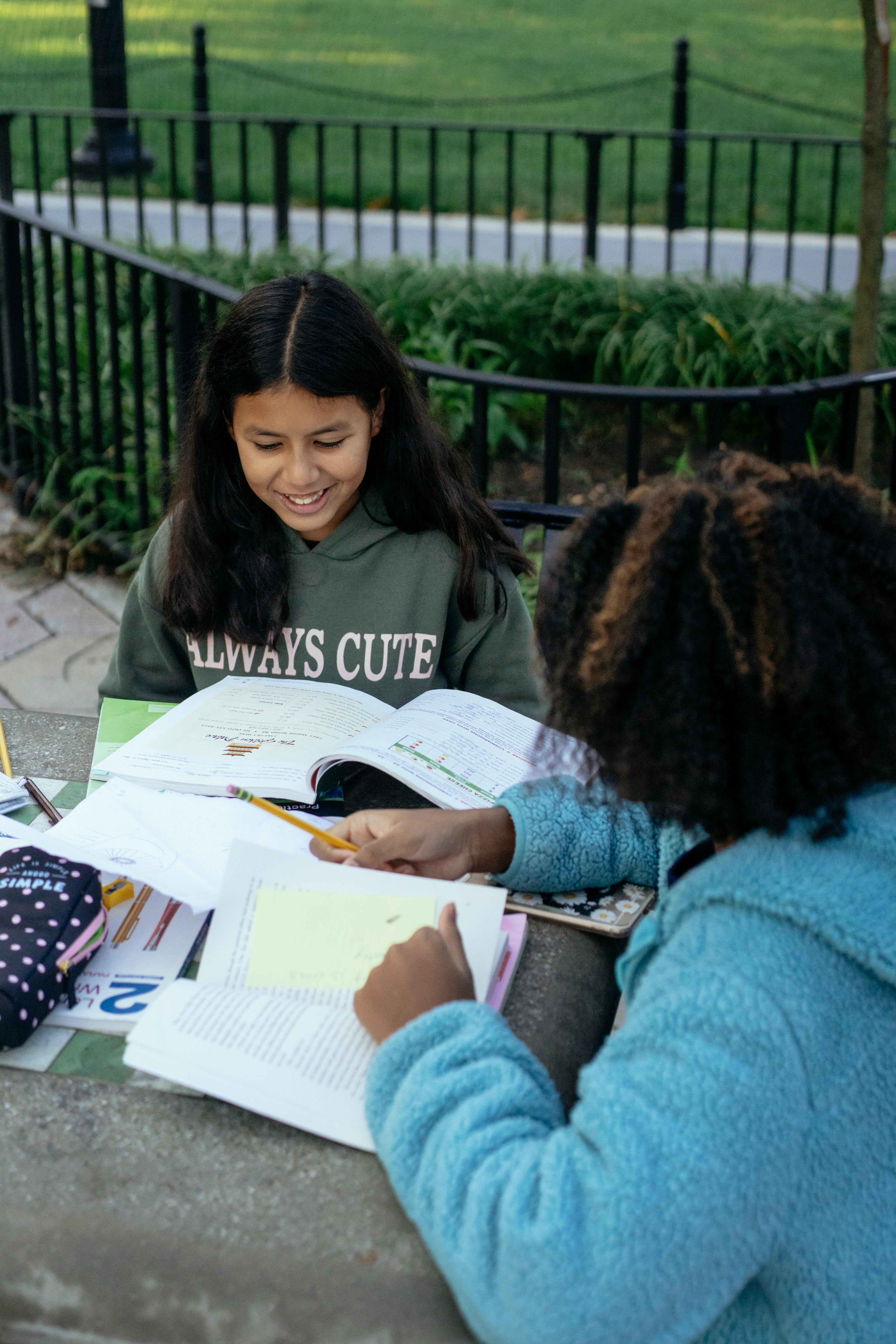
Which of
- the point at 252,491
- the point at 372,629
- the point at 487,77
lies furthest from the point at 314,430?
the point at 487,77

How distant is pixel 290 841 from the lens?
1.35 meters

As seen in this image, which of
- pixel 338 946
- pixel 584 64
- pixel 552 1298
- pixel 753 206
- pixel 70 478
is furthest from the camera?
pixel 584 64

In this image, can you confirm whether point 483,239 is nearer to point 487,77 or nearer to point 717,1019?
point 487,77

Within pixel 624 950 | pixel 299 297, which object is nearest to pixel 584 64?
pixel 299 297

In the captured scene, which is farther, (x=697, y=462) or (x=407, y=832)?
(x=697, y=462)

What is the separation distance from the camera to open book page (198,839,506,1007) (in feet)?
3.81

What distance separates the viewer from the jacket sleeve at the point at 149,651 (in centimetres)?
205

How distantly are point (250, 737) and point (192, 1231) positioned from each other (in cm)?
70

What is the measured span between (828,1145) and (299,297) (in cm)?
141

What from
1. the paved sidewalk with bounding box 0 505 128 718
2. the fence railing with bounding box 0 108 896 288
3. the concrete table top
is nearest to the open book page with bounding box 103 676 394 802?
→ the concrete table top

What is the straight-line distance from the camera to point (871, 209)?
12.8 feet

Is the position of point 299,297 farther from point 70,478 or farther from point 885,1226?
point 70,478

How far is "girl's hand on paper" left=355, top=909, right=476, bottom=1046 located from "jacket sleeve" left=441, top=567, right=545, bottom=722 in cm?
94

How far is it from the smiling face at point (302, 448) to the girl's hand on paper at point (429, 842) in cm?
68
